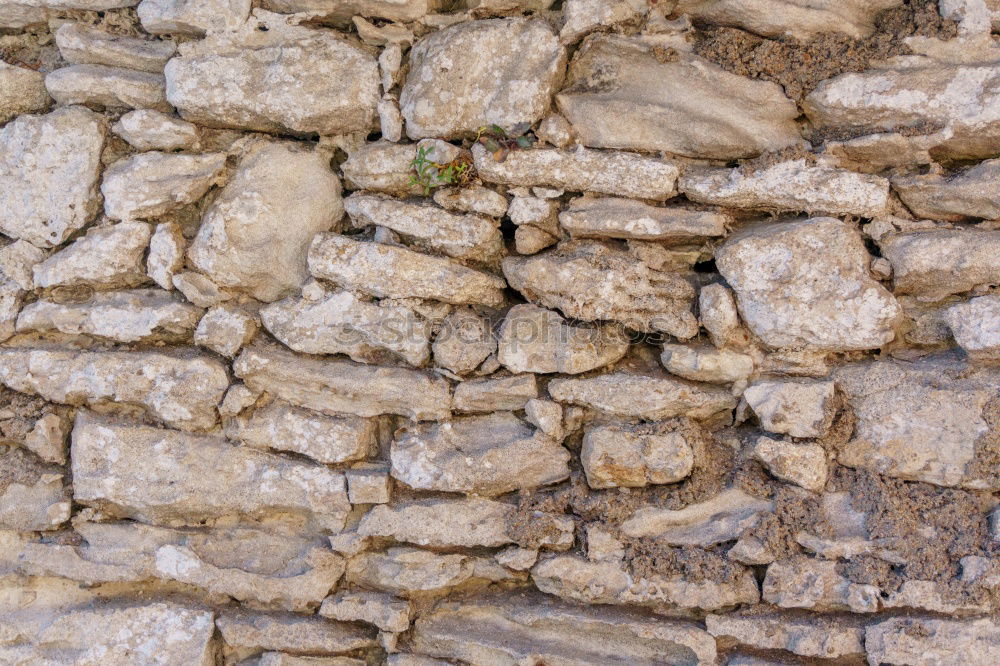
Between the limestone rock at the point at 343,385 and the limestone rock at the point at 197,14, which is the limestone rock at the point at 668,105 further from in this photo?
the limestone rock at the point at 197,14

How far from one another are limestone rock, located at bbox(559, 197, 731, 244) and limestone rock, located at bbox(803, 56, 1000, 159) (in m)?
0.72

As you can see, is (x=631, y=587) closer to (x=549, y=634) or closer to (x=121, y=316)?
(x=549, y=634)

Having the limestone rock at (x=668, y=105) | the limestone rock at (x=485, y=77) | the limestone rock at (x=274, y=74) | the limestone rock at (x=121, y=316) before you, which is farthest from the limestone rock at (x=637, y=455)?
the limestone rock at (x=121, y=316)

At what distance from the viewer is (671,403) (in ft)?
12.6

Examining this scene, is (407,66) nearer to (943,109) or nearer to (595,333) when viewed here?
(595,333)

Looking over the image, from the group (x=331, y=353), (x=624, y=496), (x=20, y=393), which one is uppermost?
(x=331, y=353)

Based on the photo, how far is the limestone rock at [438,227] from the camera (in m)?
3.95

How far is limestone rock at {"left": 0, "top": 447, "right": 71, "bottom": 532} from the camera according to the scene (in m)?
4.15

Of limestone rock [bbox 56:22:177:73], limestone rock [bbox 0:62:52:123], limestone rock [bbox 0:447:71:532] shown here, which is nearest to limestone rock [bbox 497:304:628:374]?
limestone rock [bbox 56:22:177:73]

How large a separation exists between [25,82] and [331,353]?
2190 millimetres

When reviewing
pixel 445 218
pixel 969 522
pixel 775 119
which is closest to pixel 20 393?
pixel 445 218

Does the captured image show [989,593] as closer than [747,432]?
Yes

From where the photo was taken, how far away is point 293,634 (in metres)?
3.98

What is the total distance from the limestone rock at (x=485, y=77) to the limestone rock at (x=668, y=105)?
0.16 m
